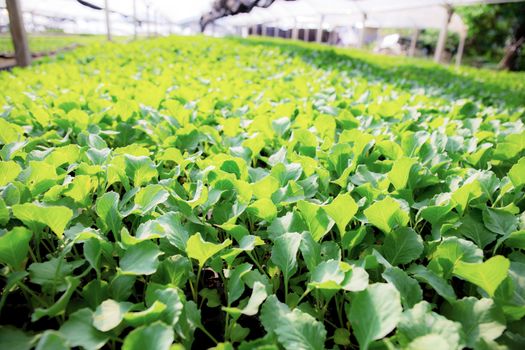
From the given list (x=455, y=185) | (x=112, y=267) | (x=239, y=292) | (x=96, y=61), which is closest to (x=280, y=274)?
(x=239, y=292)

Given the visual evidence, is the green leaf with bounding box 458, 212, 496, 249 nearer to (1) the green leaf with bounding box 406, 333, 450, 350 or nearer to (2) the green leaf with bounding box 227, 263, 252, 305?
(1) the green leaf with bounding box 406, 333, 450, 350

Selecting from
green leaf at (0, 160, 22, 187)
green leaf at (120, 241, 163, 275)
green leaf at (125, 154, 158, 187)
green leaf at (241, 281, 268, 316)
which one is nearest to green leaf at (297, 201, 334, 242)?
green leaf at (241, 281, 268, 316)

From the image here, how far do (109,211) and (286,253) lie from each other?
0.44 m

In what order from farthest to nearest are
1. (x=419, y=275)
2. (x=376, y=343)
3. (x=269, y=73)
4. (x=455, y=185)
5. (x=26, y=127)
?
1. (x=269, y=73)
2. (x=26, y=127)
3. (x=455, y=185)
4. (x=419, y=275)
5. (x=376, y=343)

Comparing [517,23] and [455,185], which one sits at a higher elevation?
[517,23]

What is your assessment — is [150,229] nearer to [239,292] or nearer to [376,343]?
[239,292]

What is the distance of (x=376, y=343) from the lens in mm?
686

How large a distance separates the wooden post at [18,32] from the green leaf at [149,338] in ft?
16.1

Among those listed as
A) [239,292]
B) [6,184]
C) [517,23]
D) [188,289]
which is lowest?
[188,289]

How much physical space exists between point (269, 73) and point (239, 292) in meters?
3.68

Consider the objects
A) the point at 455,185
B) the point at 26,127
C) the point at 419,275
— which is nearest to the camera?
the point at 419,275

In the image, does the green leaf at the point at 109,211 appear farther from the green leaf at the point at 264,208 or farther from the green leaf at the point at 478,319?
the green leaf at the point at 478,319

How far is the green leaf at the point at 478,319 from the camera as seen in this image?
662 mm

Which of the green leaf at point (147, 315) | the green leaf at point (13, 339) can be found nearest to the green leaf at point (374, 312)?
the green leaf at point (147, 315)
